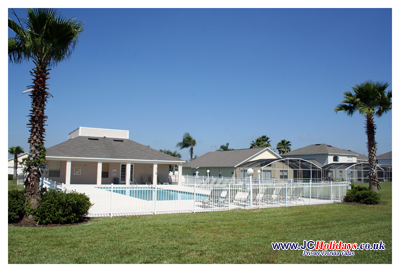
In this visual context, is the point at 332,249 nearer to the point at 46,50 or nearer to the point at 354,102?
the point at 46,50

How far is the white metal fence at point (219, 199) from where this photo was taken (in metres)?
12.8

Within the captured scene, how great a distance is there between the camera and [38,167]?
10.3m

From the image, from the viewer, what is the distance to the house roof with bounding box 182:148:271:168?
123 ft

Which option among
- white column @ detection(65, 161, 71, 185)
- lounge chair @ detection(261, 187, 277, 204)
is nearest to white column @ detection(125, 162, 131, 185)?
white column @ detection(65, 161, 71, 185)

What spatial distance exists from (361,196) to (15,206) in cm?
1660

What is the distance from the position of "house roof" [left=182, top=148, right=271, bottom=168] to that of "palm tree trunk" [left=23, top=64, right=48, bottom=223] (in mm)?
27070

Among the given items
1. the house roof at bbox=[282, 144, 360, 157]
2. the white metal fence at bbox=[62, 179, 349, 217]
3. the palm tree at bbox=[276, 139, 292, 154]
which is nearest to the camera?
the white metal fence at bbox=[62, 179, 349, 217]

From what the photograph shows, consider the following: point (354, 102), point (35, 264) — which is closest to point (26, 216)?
point (35, 264)

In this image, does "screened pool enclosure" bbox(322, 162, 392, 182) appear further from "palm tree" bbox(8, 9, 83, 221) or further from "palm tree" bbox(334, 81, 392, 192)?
"palm tree" bbox(8, 9, 83, 221)

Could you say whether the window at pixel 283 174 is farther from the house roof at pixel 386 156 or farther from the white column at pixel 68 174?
the house roof at pixel 386 156

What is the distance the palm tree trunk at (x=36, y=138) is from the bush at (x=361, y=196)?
15950 mm

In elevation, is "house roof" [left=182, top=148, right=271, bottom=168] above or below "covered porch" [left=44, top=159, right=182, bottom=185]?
above

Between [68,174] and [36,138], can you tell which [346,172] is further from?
[36,138]

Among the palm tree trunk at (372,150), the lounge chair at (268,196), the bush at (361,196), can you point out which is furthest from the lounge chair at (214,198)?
the palm tree trunk at (372,150)
